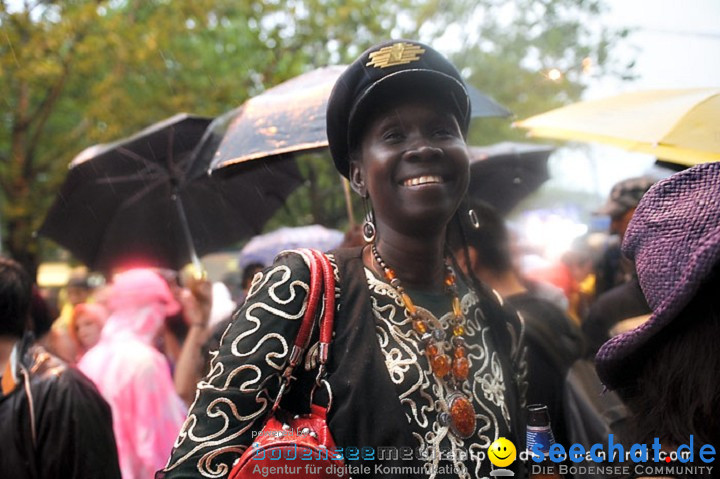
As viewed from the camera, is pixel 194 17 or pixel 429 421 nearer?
pixel 429 421

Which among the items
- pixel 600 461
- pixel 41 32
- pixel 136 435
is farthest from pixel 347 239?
pixel 41 32

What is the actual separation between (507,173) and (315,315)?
4.28 metres

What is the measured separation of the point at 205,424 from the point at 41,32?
9.66m

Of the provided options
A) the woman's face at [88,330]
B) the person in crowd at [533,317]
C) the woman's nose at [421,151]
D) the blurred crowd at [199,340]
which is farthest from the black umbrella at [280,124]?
the woman's face at [88,330]

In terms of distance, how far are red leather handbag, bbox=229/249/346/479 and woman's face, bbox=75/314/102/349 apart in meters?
4.25

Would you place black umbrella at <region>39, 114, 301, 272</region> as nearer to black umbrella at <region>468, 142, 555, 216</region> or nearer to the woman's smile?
black umbrella at <region>468, 142, 555, 216</region>

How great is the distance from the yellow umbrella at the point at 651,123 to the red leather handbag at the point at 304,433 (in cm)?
184

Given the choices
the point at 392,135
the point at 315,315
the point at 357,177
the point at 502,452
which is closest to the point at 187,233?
the point at 357,177

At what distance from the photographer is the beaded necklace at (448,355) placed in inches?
77.4

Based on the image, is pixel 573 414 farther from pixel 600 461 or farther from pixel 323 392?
pixel 323 392

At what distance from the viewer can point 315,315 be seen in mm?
1931

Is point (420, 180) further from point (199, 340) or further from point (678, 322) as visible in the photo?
point (199, 340)

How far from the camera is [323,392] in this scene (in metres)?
1.86

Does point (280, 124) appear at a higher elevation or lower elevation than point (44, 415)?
higher
